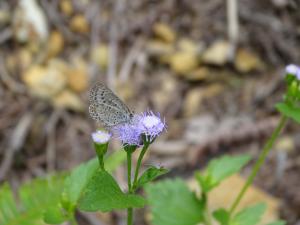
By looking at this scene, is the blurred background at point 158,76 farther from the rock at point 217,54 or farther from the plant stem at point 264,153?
the plant stem at point 264,153

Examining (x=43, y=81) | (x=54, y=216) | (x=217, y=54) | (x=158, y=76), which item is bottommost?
(x=54, y=216)

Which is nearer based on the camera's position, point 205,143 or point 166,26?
point 205,143

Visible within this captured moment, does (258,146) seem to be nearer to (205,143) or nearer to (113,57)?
(205,143)

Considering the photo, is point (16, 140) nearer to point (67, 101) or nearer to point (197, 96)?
point (67, 101)

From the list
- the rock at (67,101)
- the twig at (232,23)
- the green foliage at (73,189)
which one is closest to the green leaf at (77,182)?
the green foliage at (73,189)

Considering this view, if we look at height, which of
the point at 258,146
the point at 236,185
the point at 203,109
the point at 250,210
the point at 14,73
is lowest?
the point at 250,210

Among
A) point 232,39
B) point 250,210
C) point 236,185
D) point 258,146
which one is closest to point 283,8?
point 232,39

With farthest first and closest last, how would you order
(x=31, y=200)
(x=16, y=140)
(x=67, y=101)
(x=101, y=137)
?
(x=67, y=101)
(x=16, y=140)
(x=31, y=200)
(x=101, y=137)

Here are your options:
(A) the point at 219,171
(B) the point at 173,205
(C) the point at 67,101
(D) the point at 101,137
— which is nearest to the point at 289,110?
(A) the point at 219,171
